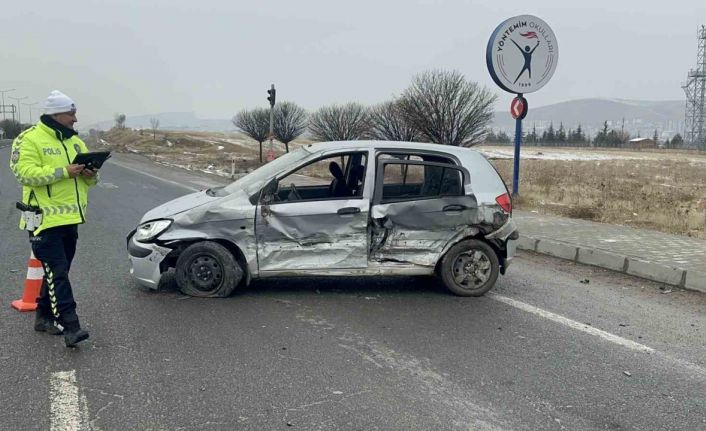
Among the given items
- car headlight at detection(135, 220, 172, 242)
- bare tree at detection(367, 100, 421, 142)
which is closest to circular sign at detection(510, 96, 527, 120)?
bare tree at detection(367, 100, 421, 142)

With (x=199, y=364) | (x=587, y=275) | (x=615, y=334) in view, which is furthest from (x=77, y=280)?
(x=587, y=275)

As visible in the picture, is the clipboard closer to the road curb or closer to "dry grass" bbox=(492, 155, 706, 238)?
the road curb

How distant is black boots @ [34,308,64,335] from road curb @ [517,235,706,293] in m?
6.50

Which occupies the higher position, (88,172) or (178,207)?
(88,172)

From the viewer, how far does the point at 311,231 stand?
5840 mm

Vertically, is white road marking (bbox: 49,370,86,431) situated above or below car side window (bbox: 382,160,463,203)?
below

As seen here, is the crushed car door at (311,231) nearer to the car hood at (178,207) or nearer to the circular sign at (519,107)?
the car hood at (178,207)

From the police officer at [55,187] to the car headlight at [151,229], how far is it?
1172mm

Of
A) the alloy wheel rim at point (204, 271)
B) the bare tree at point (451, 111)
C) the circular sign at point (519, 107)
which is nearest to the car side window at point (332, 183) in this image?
the alloy wheel rim at point (204, 271)

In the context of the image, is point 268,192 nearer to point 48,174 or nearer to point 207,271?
point 207,271

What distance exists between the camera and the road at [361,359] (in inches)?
136

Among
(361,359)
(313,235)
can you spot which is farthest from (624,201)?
(361,359)

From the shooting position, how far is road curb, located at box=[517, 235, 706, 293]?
676cm

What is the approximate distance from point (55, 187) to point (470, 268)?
398 centimetres
